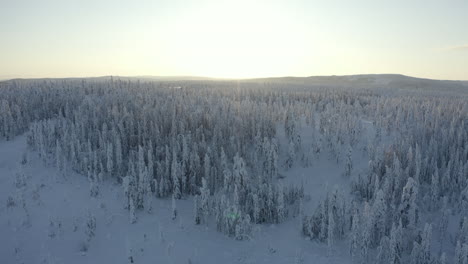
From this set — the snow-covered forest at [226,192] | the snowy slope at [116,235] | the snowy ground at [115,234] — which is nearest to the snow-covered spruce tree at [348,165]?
the snow-covered forest at [226,192]

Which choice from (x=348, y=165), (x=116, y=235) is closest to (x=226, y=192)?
(x=116, y=235)

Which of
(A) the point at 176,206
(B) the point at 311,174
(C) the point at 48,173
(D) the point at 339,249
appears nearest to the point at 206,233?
(A) the point at 176,206

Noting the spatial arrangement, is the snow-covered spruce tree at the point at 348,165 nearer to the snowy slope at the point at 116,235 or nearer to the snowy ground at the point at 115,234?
the snowy ground at the point at 115,234

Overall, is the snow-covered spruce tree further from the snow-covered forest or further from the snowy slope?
the snowy slope

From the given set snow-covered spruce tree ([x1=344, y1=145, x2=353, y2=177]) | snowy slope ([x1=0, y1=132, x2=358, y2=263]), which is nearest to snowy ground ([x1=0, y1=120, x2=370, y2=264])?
snowy slope ([x1=0, y1=132, x2=358, y2=263])

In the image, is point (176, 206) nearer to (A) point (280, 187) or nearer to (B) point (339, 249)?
(A) point (280, 187)

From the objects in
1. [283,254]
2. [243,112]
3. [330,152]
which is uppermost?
[243,112]
